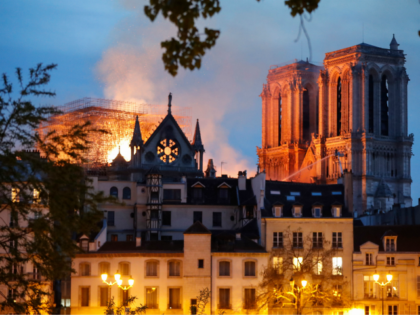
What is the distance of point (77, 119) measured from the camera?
109 meters

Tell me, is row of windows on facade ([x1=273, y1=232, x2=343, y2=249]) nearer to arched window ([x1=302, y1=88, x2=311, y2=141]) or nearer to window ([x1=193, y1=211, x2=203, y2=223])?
window ([x1=193, y1=211, x2=203, y2=223])

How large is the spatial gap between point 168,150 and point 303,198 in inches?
895

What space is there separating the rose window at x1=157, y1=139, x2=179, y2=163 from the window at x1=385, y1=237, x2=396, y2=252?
30.2 meters

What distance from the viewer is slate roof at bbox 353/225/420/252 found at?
70.5 metres

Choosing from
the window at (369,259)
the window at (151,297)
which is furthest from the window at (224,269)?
the window at (369,259)

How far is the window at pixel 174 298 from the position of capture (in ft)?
221

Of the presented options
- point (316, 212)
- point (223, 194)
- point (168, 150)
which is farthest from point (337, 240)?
point (168, 150)

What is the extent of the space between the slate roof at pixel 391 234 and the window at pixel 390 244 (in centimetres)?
46

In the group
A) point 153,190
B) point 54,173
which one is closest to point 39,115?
point 54,173

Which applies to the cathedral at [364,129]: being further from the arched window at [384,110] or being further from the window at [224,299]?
the window at [224,299]

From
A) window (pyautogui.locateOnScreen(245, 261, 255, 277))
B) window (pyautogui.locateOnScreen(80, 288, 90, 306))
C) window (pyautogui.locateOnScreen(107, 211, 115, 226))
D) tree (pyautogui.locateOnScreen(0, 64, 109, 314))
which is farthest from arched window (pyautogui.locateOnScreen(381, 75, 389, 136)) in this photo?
tree (pyautogui.locateOnScreen(0, 64, 109, 314))

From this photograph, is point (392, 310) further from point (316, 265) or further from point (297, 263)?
point (297, 263)

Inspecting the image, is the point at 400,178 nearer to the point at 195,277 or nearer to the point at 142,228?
the point at 142,228

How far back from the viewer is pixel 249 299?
66.6m
